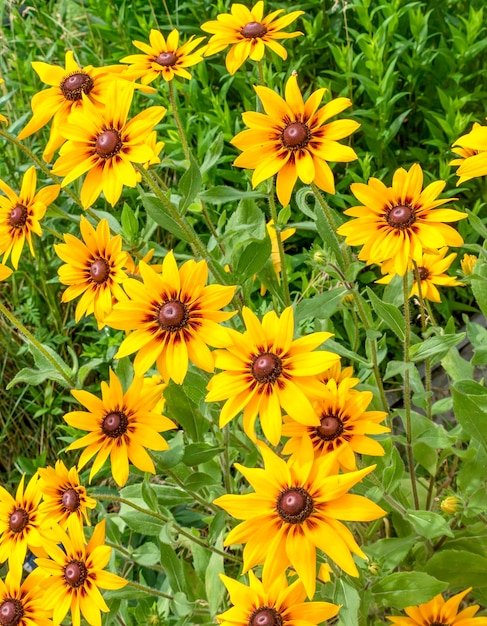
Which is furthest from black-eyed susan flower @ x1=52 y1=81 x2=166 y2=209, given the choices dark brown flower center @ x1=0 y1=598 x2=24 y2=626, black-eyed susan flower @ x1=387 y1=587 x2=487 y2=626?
black-eyed susan flower @ x1=387 y1=587 x2=487 y2=626

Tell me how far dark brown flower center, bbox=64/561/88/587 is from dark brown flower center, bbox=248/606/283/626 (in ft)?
1.07

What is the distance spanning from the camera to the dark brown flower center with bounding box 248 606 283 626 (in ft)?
3.12

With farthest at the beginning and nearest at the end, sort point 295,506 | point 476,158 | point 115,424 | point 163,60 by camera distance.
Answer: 1. point 163,60
2. point 115,424
3. point 476,158
4. point 295,506

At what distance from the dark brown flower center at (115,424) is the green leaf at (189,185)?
331 mm

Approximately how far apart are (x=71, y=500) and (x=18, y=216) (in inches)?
19.3

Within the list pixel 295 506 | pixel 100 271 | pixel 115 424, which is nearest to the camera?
pixel 295 506

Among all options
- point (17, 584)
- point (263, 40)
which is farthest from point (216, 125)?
point (17, 584)

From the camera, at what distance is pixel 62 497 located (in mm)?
1210

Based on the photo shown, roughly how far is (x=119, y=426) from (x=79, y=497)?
0.16 metres

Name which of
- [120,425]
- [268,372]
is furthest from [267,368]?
[120,425]

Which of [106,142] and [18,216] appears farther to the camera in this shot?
[18,216]

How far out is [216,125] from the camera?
2287 mm

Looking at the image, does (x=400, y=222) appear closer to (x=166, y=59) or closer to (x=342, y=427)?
(x=342, y=427)

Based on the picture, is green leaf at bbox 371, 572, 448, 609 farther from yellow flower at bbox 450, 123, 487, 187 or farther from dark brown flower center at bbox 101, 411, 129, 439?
yellow flower at bbox 450, 123, 487, 187
